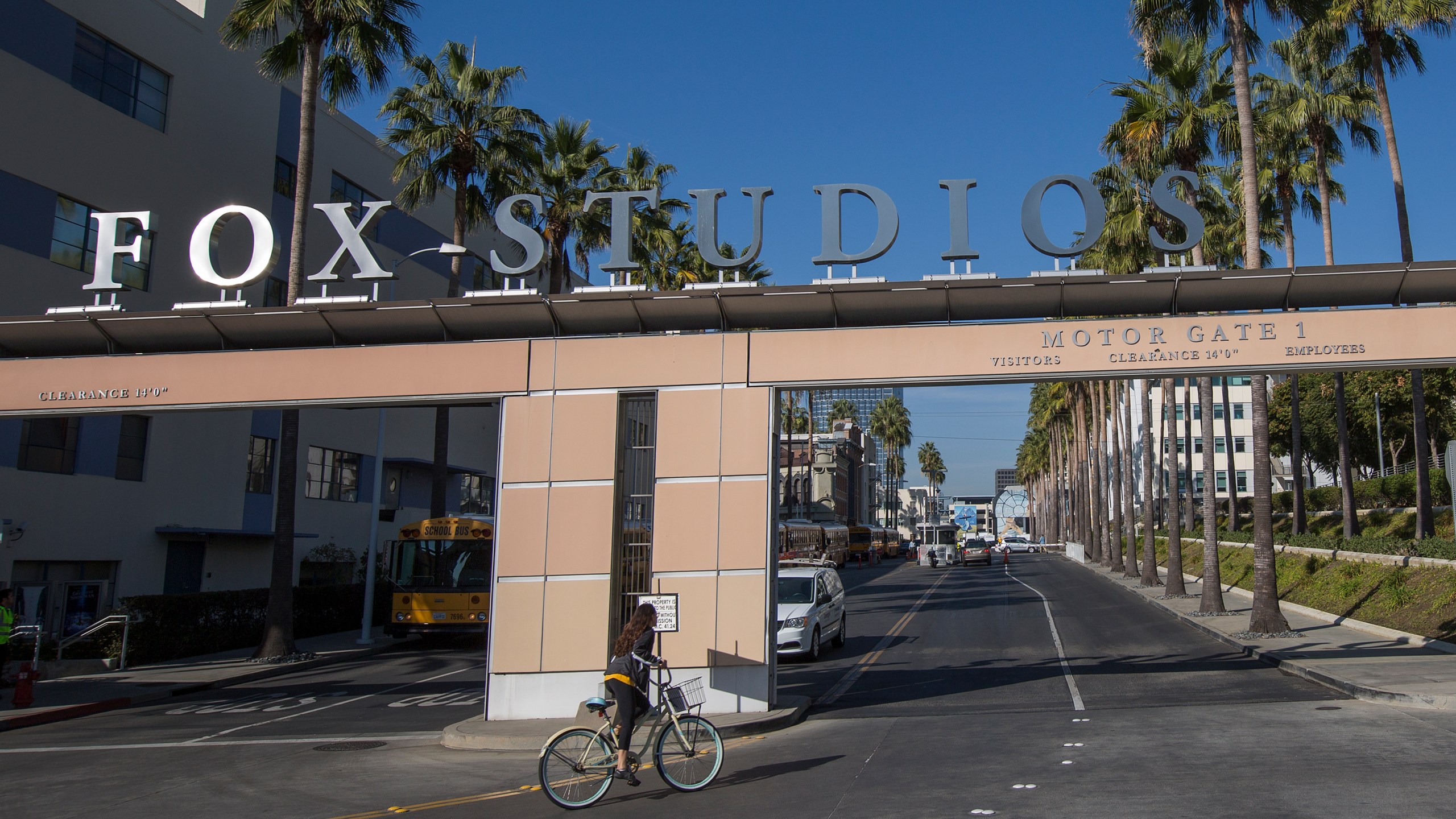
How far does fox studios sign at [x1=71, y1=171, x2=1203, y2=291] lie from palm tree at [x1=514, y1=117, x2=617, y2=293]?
1387cm

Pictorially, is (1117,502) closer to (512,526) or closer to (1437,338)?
(1437,338)

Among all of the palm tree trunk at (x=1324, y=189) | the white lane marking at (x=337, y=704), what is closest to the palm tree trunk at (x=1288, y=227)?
the palm tree trunk at (x=1324, y=189)

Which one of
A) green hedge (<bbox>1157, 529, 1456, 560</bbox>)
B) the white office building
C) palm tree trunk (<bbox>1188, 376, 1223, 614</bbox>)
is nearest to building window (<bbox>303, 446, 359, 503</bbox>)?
the white office building

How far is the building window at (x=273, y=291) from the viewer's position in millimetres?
30047

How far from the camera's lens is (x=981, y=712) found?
521 inches

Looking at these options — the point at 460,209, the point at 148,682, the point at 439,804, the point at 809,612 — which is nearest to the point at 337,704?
the point at 148,682

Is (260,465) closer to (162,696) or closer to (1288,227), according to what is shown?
(162,696)

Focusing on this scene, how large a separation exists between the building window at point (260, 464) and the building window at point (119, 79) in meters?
9.18

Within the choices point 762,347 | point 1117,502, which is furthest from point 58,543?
point 1117,502

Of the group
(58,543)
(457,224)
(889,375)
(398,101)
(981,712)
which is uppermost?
(398,101)

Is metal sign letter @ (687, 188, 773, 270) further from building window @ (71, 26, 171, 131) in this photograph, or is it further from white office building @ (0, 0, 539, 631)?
building window @ (71, 26, 171, 131)

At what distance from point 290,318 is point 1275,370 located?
13.3 m

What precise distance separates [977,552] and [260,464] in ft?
174

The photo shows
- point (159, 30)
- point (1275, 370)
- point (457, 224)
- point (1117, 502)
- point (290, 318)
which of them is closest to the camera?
point (1275, 370)
